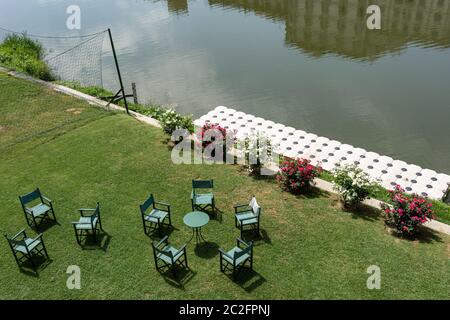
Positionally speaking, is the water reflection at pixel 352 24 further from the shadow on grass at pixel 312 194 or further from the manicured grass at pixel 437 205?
the shadow on grass at pixel 312 194

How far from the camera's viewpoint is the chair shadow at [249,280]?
28.9ft

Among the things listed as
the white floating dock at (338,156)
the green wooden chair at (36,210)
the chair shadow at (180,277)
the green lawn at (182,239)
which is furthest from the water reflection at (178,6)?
the chair shadow at (180,277)

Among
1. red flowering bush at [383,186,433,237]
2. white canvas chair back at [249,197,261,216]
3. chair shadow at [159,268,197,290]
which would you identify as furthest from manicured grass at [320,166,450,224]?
chair shadow at [159,268,197,290]

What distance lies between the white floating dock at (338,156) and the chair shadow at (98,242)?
5906mm

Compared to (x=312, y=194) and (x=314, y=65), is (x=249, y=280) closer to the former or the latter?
(x=312, y=194)

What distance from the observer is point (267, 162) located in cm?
1294

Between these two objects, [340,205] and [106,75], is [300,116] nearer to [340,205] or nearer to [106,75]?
[340,205]

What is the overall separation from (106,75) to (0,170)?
10870 millimetres

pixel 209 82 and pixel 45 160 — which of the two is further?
pixel 209 82

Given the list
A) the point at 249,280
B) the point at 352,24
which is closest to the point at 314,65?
the point at 352,24

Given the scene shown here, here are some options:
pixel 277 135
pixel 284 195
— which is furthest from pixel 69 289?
pixel 277 135

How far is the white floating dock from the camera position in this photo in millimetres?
13195

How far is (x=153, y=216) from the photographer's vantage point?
10141mm

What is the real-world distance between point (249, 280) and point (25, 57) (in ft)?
64.9
